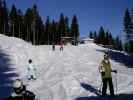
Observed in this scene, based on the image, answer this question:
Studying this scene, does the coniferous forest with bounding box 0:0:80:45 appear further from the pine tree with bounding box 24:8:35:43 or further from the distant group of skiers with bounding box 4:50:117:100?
the distant group of skiers with bounding box 4:50:117:100

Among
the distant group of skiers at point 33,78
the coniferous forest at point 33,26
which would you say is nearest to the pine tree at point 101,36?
the coniferous forest at point 33,26

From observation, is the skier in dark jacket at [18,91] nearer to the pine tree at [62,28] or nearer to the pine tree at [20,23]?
the pine tree at [20,23]

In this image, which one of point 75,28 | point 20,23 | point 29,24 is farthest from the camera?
point 75,28

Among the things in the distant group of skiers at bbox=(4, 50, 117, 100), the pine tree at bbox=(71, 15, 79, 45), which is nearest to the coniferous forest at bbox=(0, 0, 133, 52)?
the pine tree at bbox=(71, 15, 79, 45)

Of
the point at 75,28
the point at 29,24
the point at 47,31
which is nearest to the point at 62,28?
the point at 47,31

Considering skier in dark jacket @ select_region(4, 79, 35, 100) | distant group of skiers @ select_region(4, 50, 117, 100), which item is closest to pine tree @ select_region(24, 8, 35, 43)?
distant group of skiers @ select_region(4, 50, 117, 100)

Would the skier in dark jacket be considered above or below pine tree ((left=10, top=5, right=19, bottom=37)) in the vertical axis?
below

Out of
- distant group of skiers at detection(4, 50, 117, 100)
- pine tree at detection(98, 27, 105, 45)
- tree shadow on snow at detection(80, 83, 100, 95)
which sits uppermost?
pine tree at detection(98, 27, 105, 45)

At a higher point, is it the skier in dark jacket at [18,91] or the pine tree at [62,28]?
the pine tree at [62,28]

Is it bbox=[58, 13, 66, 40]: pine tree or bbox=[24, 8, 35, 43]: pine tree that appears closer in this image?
bbox=[24, 8, 35, 43]: pine tree

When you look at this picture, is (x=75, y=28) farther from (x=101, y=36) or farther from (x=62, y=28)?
(x=101, y=36)

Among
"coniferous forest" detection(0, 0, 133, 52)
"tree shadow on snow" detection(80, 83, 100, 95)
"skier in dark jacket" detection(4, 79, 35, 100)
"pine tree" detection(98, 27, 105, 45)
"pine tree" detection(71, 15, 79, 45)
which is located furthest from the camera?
"pine tree" detection(98, 27, 105, 45)

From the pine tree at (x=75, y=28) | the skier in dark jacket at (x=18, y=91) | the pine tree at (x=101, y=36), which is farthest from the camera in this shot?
the pine tree at (x=101, y=36)

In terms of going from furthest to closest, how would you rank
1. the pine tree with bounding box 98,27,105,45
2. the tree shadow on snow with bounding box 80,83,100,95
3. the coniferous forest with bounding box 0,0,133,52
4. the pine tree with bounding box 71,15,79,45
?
the pine tree with bounding box 98,27,105,45 → the pine tree with bounding box 71,15,79,45 → the coniferous forest with bounding box 0,0,133,52 → the tree shadow on snow with bounding box 80,83,100,95
